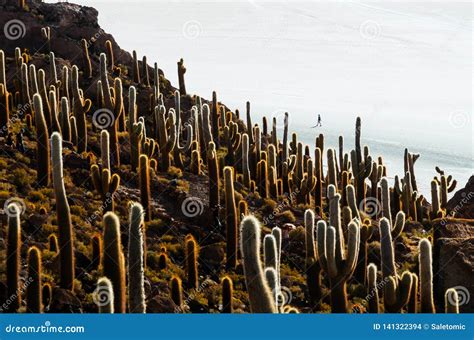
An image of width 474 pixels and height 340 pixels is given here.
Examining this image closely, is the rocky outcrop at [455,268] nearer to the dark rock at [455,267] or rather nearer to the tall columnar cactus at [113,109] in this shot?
the dark rock at [455,267]

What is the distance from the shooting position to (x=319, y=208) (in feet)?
88.1

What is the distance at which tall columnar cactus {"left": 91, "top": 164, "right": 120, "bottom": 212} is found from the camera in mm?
18938

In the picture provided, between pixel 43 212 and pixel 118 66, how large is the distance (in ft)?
67.8

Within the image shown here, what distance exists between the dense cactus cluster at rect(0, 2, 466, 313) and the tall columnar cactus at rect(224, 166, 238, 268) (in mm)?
30

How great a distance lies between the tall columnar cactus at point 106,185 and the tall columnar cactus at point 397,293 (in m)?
7.45

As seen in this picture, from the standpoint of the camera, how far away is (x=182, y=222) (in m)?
21.8

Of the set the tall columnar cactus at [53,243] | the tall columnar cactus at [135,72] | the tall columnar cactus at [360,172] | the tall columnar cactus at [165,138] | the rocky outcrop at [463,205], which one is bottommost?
the tall columnar cactus at [53,243]

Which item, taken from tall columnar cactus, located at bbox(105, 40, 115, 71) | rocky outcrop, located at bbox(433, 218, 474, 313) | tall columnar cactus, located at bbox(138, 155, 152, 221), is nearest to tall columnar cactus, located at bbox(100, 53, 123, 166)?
tall columnar cactus, located at bbox(138, 155, 152, 221)

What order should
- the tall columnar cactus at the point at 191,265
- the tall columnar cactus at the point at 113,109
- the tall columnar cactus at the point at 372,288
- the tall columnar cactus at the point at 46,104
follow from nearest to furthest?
the tall columnar cactus at the point at 372,288, the tall columnar cactus at the point at 191,265, the tall columnar cactus at the point at 46,104, the tall columnar cactus at the point at 113,109

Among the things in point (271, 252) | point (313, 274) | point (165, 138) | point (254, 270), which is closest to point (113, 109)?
point (165, 138)

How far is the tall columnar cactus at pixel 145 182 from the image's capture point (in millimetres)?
18438

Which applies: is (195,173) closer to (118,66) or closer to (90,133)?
(90,133)

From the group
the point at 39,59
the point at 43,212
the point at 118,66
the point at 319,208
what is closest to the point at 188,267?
the point at 43,212

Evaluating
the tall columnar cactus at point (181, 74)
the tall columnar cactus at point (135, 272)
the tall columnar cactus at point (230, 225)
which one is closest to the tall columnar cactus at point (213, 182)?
the tall columnar cactus at point (230, 225)
